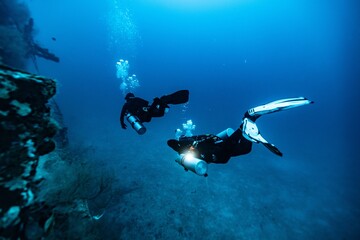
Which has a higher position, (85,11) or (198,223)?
(85,11)

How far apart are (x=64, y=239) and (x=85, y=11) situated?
116620mm

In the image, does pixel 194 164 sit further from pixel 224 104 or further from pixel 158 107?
pixel 224 104

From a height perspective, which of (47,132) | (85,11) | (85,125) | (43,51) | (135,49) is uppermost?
(85,11)

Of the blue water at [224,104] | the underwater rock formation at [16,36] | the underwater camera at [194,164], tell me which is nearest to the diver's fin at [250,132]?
the underwater camera at [194,164]

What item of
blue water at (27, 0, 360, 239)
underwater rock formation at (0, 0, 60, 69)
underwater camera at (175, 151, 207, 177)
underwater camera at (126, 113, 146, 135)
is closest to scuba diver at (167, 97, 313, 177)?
underwater camera at (175, 151, 207, 177)

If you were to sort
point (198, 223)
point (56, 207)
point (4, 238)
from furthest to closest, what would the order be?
point (198, 223)
point (56, 207)
point (4, 238)

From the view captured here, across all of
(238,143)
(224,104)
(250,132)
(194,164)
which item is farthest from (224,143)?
(224,104)

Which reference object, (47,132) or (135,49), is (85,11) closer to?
(135,49)

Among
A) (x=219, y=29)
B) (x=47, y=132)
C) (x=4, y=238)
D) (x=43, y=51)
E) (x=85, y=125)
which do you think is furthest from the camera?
(x=219, y=29)

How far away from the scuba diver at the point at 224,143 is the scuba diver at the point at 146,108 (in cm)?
99

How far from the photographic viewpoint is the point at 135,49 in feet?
468

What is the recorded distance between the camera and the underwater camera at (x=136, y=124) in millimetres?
4742

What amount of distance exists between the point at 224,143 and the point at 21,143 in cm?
321

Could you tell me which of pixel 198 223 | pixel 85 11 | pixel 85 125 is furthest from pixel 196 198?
pixel 85 11
